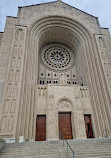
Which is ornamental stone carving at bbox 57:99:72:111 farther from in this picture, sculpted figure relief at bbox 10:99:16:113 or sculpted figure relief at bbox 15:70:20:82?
sculpted figure relief at bbox 15:70:20:82

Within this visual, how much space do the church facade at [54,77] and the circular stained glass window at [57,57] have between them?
152 mm

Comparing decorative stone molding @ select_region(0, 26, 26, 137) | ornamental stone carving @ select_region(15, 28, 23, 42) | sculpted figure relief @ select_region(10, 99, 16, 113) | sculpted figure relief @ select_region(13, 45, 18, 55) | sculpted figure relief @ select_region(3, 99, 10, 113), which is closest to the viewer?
decorative stone molding @ select_region(0, 26, 26, 137)

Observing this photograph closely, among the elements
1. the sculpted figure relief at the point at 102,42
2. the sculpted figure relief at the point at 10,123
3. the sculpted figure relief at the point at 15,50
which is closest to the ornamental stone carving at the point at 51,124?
the sculpted figure relief at the point at 10,123

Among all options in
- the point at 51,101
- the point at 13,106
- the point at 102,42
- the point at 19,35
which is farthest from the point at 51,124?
the point at 102,42

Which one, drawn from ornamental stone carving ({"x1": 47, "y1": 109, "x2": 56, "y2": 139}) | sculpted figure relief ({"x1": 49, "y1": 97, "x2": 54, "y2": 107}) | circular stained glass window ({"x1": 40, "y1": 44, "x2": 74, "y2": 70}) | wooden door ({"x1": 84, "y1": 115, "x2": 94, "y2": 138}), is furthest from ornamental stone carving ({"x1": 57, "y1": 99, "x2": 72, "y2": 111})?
circular stained glass window ({"x1": 40, "y1": 44, "x2": 74, "y2": 70})

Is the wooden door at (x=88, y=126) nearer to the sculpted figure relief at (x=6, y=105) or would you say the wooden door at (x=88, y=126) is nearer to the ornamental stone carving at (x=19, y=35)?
the sculpted figure relief at (x=6, y=105)

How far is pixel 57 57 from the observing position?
1769cm

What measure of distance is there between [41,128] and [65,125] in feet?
8.03

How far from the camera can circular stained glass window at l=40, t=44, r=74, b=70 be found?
1697 centimetres

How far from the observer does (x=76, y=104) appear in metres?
11.9

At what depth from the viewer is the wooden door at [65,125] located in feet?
36.0

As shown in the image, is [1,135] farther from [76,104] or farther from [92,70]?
[92,70]

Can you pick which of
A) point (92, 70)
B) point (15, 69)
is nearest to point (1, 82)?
point (15, 69)

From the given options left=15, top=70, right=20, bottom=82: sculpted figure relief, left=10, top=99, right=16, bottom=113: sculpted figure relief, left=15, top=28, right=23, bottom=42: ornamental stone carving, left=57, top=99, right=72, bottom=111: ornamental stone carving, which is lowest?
left=10, top=99, right=16, bottom=113: sculpted figure relief
